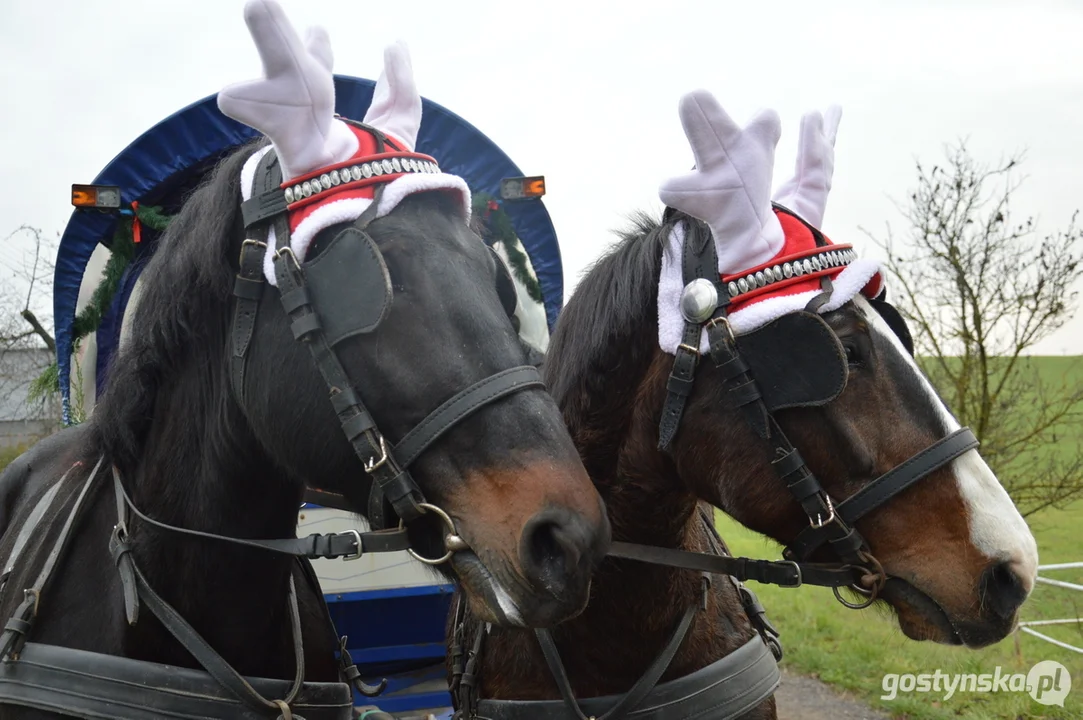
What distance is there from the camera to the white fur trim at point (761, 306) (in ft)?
6.93

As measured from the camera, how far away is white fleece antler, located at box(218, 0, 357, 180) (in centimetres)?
162

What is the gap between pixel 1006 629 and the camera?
1.94 metres

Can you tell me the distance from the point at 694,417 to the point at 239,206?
1.25 m

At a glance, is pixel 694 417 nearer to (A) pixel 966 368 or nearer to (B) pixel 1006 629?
(B) pixel 1006 629

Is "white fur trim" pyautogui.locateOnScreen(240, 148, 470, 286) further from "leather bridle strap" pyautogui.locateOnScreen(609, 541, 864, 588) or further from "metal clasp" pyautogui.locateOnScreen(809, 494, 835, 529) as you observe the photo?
"metal clasp" pyautogui.locateOnScreen(809, 494, 835, 529)

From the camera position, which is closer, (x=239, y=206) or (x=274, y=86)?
(x=274, y=86)

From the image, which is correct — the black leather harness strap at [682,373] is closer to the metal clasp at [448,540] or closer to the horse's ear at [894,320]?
the horse's ear at [894,320]

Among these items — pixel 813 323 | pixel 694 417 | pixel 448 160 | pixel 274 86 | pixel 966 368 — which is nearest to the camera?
pixel 274 86

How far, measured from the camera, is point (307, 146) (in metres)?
1.74

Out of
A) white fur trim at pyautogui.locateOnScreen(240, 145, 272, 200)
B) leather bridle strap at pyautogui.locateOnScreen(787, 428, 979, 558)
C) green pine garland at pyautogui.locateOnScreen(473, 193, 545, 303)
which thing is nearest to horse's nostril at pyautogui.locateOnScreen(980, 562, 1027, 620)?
leather bridle strap at pyautogui.locateOnScreen(787, 428, 979, 558)

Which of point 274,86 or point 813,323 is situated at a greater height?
point 274,86

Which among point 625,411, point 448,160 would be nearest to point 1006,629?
point 625,411

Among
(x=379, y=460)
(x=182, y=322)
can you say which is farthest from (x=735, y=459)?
(x=182, y=322)

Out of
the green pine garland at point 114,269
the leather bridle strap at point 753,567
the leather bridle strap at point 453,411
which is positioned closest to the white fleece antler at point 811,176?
the leather bridle strap at point 753,567
